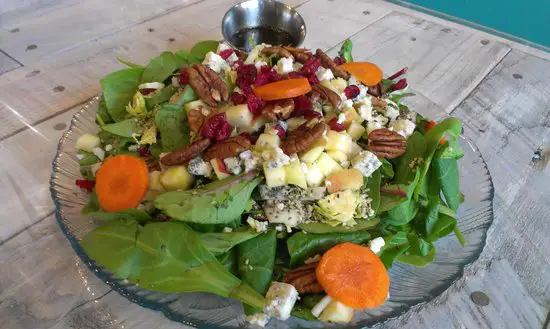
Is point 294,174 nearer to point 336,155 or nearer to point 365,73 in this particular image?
point 336,155

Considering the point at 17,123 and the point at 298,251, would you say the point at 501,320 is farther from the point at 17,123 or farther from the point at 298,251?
the point at 17,123

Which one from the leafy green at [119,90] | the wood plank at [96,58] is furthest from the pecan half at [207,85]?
the wood plank at [96,58]

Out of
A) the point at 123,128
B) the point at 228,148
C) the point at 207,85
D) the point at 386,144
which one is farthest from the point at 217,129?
the point at 386,144

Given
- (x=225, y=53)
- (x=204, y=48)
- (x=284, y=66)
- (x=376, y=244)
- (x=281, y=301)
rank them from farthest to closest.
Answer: (x=204, y=48) → (x=225, y=53) → (x=284, y=66) → (x=376, y=244) → (x=281, y=301)

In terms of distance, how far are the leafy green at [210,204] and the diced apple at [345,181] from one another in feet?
0.51

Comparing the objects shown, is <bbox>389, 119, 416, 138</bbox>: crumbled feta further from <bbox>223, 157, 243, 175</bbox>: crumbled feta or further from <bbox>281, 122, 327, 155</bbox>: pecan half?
<bbox>223, 157, 243, 175</bbox>: crumbled feta

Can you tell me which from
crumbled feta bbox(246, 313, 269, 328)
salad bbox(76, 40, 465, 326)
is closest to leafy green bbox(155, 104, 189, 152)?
salad bbox(76, 40, 465, 326)

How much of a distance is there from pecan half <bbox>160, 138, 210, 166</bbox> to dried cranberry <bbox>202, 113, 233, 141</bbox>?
2cm

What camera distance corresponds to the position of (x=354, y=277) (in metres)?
0.85

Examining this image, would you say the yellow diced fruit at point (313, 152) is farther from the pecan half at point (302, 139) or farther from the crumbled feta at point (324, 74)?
the crumbled feta at point (324, 74)

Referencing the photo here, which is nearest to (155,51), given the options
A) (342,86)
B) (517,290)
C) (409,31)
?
(342,86)

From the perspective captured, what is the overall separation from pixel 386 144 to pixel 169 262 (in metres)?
0.53

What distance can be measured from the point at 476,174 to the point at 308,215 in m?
0.47

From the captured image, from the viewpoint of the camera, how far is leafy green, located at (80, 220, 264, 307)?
83 centimetres
